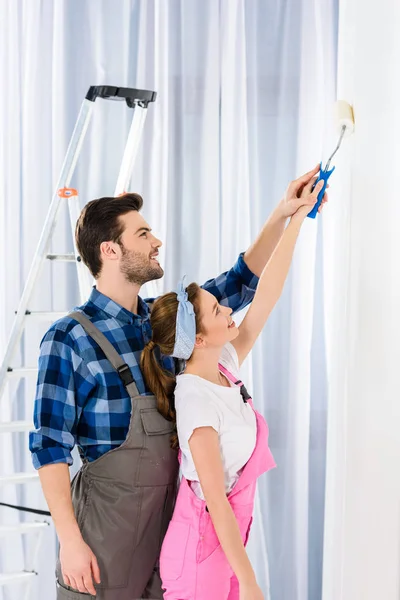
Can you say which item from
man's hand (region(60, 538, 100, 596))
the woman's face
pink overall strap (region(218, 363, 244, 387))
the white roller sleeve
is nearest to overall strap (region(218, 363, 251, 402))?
pink overall strap (region(218, 363, 244, 387))

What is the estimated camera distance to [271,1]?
2.42 m

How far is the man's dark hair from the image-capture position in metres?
1.60

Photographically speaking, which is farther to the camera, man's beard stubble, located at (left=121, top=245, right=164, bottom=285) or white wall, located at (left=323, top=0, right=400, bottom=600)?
man's beard stubble, located at (left=121, top=245, right=164, bottom=285)

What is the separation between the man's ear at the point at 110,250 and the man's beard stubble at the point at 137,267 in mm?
14

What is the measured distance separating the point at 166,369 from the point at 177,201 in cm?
95

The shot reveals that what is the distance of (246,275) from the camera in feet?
5.79

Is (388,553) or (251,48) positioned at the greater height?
(251,48)

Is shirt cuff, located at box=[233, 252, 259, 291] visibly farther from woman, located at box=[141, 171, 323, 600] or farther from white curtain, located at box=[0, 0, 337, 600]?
Answer: white curtain, located at box=[0, 0, 337, 600]

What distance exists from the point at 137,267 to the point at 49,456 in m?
0.45

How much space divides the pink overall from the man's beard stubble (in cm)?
43

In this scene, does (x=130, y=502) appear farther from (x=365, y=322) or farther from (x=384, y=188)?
(x=384, y=188)

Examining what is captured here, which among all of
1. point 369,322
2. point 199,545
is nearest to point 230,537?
point 199,545

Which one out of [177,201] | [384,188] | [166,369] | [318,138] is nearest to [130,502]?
[166,369]

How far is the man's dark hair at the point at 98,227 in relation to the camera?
1.60 m
